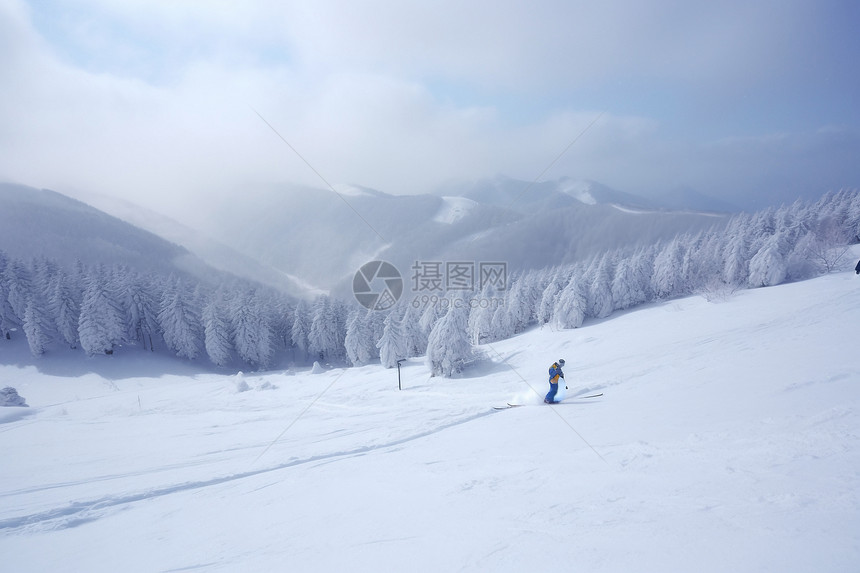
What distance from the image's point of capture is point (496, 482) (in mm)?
5137

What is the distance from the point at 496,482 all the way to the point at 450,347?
63.8 feet

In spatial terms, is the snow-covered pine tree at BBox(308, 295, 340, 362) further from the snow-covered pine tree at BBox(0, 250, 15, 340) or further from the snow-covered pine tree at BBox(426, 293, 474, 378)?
the snow-covered pine tree at BBox(0, 250, 15, 340)

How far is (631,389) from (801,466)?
6.56m

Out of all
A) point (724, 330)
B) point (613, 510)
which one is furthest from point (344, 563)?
point (724, 330)

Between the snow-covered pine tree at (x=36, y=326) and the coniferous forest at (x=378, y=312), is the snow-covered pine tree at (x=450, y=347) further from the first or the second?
the snow-covered pine tree at (x=36, y=326)

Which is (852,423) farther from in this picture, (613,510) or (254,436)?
Result: (254,436)

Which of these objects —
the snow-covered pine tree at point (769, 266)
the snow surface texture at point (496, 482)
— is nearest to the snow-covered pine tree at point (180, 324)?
the snow surface texture at point (496, 482)

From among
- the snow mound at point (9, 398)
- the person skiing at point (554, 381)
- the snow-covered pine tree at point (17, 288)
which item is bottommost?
the snow mound at point (9, 398)

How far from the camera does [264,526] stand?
462 centimetres

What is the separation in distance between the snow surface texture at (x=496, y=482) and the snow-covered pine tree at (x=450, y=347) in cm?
1216

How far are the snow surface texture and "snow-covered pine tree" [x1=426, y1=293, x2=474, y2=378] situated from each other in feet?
39.9

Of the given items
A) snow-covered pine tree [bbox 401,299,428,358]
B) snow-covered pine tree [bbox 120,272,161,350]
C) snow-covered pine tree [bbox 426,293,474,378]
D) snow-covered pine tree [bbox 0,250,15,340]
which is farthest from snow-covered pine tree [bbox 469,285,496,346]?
snow-covered pine tree [bbox 0,250,15,340]

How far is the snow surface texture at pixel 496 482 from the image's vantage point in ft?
10.8

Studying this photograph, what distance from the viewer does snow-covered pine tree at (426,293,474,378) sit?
24.5m
